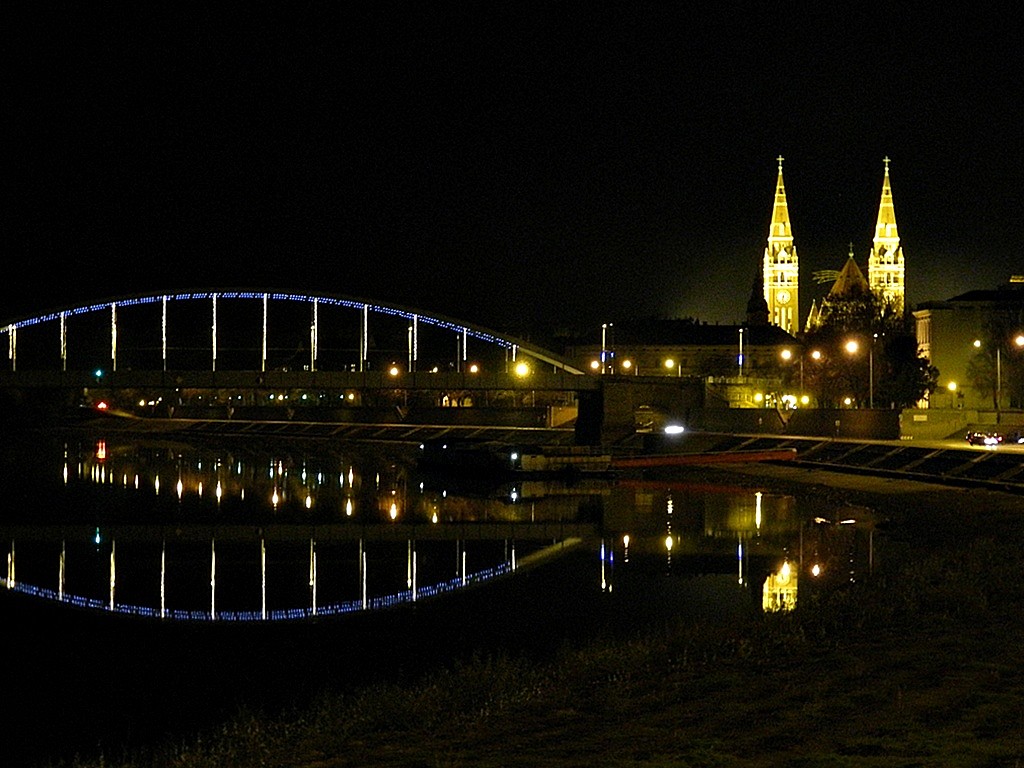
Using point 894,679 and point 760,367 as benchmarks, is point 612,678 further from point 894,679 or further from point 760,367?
point 760,367

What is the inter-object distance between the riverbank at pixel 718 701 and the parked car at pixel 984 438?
4676 cm

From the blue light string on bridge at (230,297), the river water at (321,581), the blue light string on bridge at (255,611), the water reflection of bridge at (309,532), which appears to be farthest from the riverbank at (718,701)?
the blue light string on bridge at (230,297)

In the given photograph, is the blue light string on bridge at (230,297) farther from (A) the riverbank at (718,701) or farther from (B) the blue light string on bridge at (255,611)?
(A) the riverbank at (718,701)

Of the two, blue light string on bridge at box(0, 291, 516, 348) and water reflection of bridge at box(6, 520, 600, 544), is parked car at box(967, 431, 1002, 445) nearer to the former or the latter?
water reflection of bridge at box(6, 520, 600, 544)

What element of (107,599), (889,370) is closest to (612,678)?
(107,599)

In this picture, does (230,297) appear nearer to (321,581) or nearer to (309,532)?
(309,532)

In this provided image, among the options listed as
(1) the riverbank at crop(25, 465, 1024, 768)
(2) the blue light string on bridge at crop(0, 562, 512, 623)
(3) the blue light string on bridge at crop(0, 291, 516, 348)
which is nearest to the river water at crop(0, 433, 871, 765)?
(2) the blue light string on bridge at crop(0, 562, 512, 623)

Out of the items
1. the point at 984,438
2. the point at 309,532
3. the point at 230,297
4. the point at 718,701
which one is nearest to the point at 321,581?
the point at 309,532

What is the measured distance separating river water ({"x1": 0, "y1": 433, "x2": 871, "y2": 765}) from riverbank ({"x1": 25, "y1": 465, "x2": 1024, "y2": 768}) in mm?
1724

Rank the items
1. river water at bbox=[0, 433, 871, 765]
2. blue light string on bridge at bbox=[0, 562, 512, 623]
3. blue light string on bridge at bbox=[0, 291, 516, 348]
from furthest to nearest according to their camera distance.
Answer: blue light string on bridge at bbox=[0, 291, 516, 348] → blue light string on bridge at bbox=[0, 562, 512, 623] → river water at bbox=[0, 433, 871, 765]

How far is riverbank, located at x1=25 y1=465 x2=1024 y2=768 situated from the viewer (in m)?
12.3

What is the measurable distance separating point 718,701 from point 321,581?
18.4 metres

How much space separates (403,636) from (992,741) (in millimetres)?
13326

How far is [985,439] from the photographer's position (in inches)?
2680
